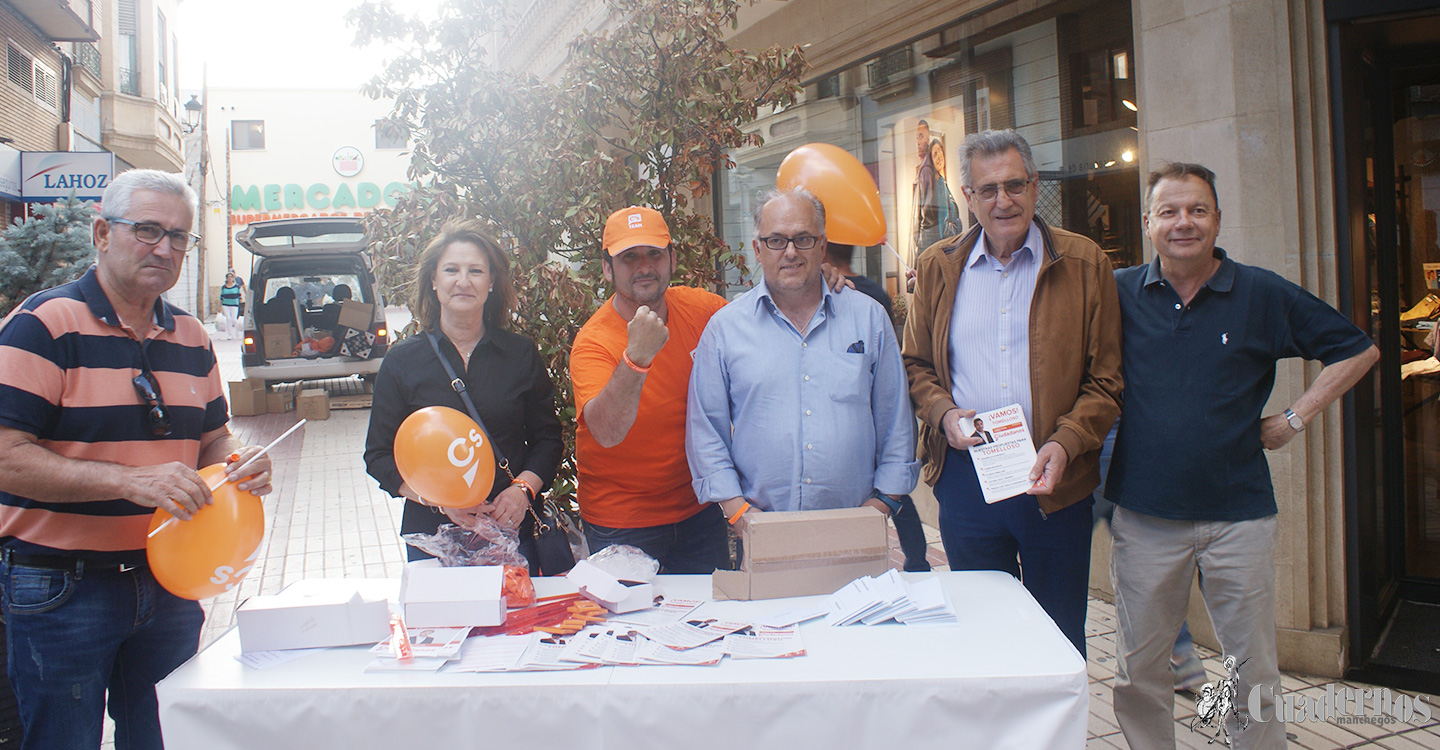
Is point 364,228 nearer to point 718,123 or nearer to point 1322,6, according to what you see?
point 718,123

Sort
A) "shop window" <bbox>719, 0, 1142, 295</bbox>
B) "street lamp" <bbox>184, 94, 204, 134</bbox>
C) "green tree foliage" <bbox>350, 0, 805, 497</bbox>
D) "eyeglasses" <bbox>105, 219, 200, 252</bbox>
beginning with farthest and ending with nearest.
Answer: "street lamp" <bbox>184, 94, 204, 134</bbox> < "shop window" <bbox>719, 0, 1142, 295</bbox> < "green tree foliage" <bbox>350, 0, 805, 497</bbox> < "eyeglasses" <bbox>105, 219, 200, 252</bbox>

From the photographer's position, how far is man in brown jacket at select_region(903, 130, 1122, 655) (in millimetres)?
2486

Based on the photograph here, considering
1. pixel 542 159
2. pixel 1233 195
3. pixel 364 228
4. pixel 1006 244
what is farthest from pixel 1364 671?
pixel 364 228

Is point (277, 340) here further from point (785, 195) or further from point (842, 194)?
point (785, 195)

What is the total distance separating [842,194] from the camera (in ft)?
11.0

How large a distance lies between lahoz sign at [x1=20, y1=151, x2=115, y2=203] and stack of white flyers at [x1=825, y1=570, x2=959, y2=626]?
14533mm

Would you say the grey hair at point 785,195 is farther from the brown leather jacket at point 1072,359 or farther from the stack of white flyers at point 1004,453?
the stack of white flyers at point 1004,453

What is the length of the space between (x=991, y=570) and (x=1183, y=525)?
582 millimetres

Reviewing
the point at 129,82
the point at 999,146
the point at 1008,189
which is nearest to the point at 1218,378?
the point at 1008,189

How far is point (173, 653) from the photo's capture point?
2.28 metres

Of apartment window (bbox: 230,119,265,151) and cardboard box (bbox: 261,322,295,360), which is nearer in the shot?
cardboard box (bbox: 261,322,295,360)

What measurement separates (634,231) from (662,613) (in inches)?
44.7

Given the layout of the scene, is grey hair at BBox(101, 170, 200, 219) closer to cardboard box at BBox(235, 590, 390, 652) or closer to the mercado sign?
cardboard box at BBox(235, 590, 390, 652)

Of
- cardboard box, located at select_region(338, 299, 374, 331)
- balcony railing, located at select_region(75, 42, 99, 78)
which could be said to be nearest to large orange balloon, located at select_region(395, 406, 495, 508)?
cardboard box, located at select_region(338, 299, 374, 331)
